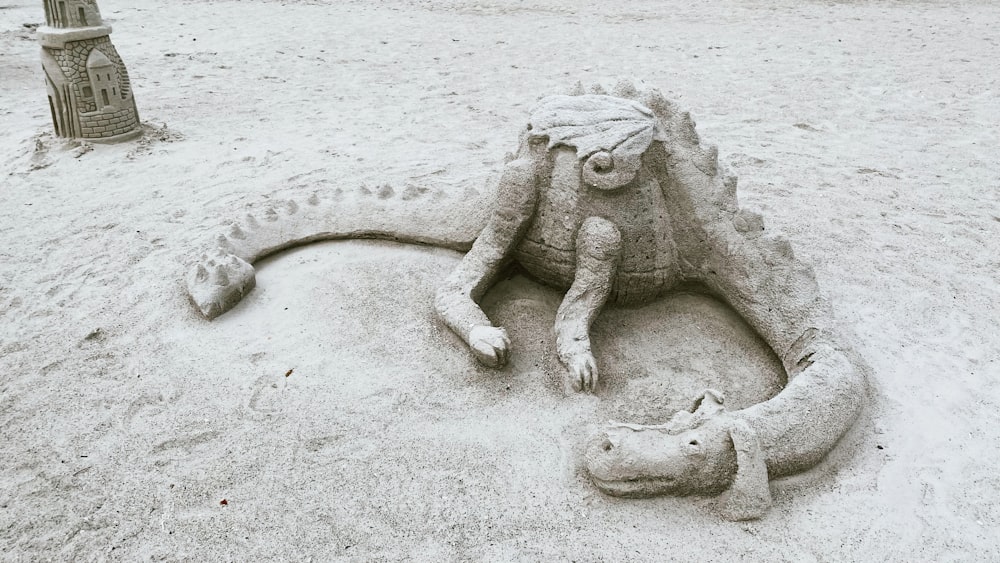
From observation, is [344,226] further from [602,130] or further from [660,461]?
[660,461]

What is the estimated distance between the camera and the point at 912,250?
3738 mm

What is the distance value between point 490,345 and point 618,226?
707 mm

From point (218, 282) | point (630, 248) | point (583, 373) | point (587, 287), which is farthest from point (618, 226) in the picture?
point (218, 282)

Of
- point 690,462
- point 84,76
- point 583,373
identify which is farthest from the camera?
point 84,76

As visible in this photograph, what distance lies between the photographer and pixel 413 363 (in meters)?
2.82

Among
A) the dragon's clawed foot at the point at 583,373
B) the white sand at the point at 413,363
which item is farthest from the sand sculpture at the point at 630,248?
the white sand at the point at 413,363

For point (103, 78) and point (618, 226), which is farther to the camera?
point (103, 78)

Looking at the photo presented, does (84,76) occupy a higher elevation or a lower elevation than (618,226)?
lower

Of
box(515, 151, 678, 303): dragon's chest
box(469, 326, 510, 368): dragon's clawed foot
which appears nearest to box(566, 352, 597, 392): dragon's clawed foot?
box(469, 326, 510, 368): dragon's clawed foot

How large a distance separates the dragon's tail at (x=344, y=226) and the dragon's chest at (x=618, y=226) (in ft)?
1.66

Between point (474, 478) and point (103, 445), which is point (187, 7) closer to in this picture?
point (103, 445)

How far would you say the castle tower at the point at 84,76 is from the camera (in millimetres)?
5004

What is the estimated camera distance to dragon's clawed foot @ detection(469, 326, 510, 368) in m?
2.62

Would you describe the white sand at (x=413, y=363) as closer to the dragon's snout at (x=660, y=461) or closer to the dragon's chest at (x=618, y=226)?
the dragon's snout at (x=660, y=461)
